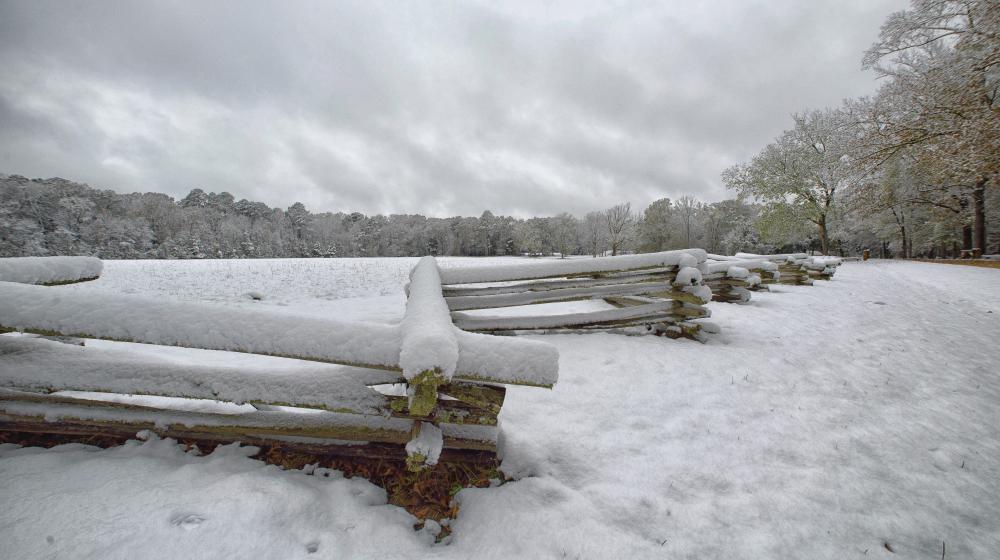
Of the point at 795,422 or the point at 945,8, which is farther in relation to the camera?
the point at 945,8

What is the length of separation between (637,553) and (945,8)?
11.7 meters

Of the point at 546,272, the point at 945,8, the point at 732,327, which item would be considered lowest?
the point at 732,327

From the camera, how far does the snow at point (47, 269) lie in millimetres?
2287

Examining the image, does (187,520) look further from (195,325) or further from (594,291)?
(594,291)

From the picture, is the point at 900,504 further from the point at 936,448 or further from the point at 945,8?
the point at 945,8

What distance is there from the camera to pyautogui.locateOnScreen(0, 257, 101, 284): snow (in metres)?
2.29

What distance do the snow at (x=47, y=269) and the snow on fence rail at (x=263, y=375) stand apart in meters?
0.04

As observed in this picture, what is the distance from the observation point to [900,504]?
6.84 ft

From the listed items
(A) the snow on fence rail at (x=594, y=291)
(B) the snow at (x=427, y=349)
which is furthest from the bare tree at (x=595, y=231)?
(B) the snow at (x=427, y=349)

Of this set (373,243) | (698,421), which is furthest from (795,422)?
(373,243)

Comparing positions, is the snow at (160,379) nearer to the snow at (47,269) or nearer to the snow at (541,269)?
the snow at (47,269)

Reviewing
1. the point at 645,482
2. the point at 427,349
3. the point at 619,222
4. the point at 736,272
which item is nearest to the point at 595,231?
the point at 619,222

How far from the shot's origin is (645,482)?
2.29m

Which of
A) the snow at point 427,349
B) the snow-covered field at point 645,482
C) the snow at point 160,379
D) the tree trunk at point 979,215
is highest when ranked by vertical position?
the tree trunk at point 979,215
